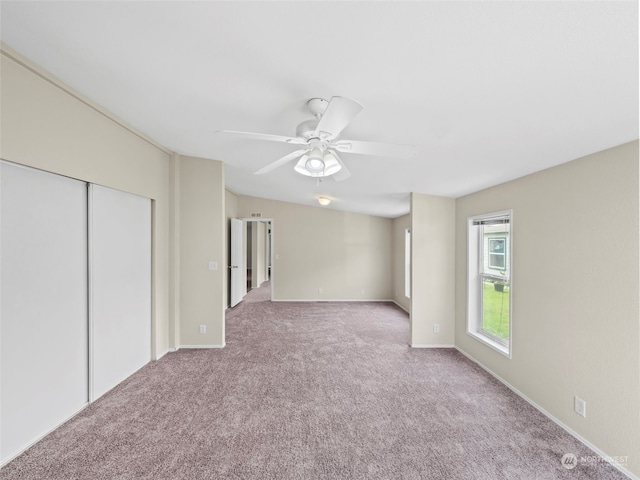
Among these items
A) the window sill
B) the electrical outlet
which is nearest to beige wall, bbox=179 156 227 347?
the window sill

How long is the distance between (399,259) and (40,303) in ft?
18.8

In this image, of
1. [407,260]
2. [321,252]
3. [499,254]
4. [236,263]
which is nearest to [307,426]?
[499,254]

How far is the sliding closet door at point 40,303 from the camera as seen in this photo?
66.3 inches

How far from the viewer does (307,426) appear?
2.07 m

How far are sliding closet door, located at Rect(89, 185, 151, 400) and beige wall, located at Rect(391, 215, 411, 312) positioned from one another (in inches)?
184

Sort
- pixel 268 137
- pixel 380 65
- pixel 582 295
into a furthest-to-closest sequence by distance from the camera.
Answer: pixel 582 295, pixel 268 137, pixel 380 65

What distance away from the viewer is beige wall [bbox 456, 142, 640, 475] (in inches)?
64.8

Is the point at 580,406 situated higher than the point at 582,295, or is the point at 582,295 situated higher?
the point at 582,295

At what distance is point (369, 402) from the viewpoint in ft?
7.85

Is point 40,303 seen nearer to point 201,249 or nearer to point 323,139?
point 201,249

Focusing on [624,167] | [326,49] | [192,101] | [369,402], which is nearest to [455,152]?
[624,167]

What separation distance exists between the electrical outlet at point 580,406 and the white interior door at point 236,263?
524 centimetres

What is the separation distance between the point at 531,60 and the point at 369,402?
2.62m

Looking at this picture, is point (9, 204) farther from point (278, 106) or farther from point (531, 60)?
point (531, 60)
